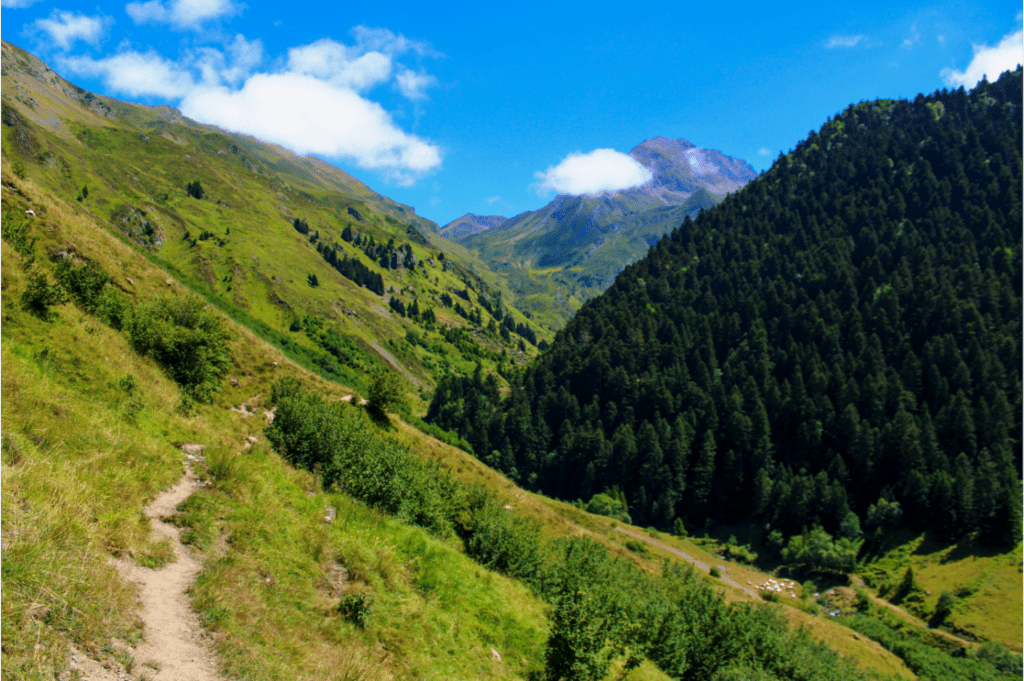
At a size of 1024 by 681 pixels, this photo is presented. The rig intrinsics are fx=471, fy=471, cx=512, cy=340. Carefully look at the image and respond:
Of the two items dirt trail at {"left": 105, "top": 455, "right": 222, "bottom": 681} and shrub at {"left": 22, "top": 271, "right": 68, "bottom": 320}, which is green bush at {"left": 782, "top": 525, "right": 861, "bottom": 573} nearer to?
dirt trail at {"left": 105, "top": 455, "right": 222, "bottom": 681}

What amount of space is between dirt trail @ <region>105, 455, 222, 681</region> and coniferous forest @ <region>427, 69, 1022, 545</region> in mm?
117276

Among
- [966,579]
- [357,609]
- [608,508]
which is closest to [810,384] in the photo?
[966,579]

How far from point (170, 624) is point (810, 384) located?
14680cm

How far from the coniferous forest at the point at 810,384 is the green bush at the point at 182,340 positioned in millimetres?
113751

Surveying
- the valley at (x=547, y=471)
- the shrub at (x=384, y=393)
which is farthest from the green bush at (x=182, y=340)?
the shrub at (x=384, y=393)

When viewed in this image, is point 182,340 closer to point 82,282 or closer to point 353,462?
point 82,282

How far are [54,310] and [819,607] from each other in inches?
3674

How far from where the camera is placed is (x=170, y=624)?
839 cm

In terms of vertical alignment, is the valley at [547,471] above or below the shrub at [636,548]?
above

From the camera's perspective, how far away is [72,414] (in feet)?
42.4

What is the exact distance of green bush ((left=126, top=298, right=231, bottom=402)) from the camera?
75.2 ft

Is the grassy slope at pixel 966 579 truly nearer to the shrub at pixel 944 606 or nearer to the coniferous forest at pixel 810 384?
the shrub at pixel 944 606

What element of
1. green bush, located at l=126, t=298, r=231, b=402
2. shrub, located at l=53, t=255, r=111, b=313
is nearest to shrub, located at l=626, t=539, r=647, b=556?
green bush, located at l=126, t=298, r=231, b=402

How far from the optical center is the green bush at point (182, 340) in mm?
22922
